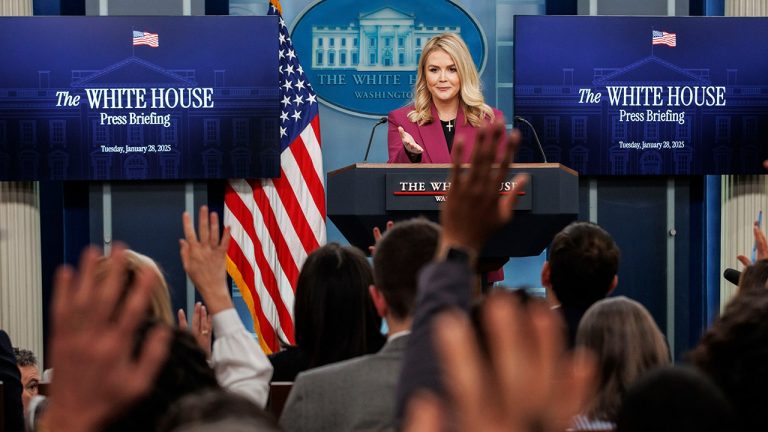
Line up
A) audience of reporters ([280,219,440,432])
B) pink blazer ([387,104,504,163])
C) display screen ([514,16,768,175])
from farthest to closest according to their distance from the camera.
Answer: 1. display screen ([514,16,768,175])
2. pink blazer ([387,104,504,163])
3. audience of reporters ([280,219,440,432])

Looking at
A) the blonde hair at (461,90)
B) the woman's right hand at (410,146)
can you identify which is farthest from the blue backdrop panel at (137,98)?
the woman's right hand at (410,146)

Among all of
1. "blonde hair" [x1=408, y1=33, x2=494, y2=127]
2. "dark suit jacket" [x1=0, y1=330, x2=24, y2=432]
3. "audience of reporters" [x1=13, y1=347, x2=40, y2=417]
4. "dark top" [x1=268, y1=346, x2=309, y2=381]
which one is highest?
"blonde hair" [x1=408, y1=33, x2=494, y2=127]

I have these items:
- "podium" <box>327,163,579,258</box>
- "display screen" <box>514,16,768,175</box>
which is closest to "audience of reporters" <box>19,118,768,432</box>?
"podium" <box>327,163,579,258</box>

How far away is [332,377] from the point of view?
205 centimetres

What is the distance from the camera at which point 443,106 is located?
524cm

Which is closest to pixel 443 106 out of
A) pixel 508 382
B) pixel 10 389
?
pixel 10 389

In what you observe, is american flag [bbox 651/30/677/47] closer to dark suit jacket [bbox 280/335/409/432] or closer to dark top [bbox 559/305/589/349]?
dark top [bbox 559/305/589/349]

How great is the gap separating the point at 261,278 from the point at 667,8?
3.41 metres

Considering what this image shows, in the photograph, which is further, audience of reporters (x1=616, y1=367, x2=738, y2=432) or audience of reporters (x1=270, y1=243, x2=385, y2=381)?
audience of reporters (x1=270, y1=243, x2=385, y2=381)

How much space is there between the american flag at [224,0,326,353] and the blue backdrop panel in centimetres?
14

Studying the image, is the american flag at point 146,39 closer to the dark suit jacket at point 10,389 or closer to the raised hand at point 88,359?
the dark suit jacket at point 10,389

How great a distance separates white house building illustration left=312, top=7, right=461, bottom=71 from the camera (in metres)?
7.25

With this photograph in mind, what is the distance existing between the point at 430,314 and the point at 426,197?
2.84m

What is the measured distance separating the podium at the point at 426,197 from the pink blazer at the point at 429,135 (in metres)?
0.68
